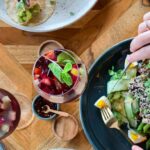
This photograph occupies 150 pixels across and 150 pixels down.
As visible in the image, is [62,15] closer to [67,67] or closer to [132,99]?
[67,67]

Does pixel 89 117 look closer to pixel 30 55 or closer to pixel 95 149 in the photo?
pixel 95 149

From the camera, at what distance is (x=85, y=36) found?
1393 millimetres

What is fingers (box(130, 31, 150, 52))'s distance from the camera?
1152 mm

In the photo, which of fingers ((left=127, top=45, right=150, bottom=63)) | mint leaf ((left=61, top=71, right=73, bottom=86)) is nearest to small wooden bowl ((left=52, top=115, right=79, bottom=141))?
mint leaf ((left=61, top=71, right=73, bottom=86))

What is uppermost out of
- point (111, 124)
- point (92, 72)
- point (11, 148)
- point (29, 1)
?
point (29, 1)

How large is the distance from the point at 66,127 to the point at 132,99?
22 cm

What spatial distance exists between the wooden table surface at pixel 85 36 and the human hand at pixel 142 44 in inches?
7.2

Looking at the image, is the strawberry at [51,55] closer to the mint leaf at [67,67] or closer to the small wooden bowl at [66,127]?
the mint leaf at [67,67]

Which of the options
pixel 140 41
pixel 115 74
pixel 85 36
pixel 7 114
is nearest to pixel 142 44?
pixel 140 41

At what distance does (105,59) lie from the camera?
4.21 feet

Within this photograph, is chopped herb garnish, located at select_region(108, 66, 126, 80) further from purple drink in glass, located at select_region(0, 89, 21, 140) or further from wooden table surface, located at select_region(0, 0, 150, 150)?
purple drink in glass, located at select_region(0, 89, 21, 140)

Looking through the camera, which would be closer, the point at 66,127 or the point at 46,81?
the point at 46,81

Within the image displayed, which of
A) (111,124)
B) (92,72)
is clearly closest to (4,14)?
(92,72)

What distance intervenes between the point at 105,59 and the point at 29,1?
0.32 m
